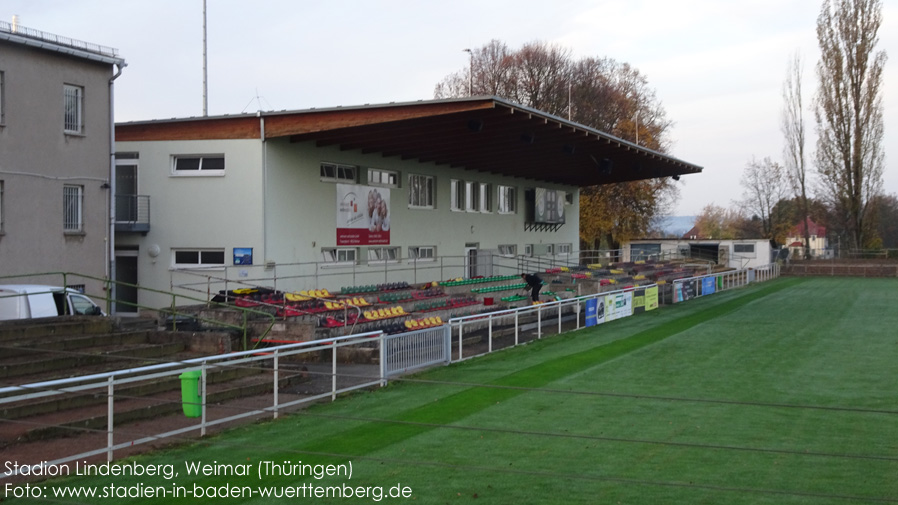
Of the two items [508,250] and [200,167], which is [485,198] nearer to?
[508,250]

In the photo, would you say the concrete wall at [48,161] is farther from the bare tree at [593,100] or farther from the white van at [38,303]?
the bare tree at [593,100]

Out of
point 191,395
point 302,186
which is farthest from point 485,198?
point 191,395

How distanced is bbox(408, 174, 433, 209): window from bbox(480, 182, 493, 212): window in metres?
5.19

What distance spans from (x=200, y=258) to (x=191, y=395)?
15.5 m

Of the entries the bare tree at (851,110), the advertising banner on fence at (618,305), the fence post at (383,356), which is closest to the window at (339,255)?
the advertising banner on fence at (618,305)

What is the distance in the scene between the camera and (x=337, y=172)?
28.9m

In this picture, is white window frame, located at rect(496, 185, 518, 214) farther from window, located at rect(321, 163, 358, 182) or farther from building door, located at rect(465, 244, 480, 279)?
window, located at rect(321, 163, 358, 182)

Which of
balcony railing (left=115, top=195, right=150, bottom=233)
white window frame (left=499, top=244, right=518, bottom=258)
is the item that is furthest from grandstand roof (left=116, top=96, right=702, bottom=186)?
white window frame (left=499, top=244, right=518, bottom=258)

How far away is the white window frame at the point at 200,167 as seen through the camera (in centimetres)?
2586

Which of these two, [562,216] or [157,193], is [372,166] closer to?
[157,193]

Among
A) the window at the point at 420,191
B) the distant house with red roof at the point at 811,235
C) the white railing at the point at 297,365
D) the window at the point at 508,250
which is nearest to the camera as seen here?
the white railing at the point at 297,365

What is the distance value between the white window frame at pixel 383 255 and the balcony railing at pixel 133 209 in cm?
804

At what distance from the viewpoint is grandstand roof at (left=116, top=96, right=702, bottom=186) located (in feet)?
80.0

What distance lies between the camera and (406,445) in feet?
34.5
